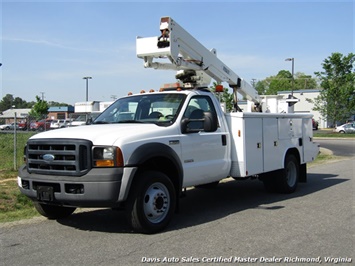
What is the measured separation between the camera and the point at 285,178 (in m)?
9.02

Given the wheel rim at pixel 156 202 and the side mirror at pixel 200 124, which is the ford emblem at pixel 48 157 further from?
the side mirror at pixel 200 124

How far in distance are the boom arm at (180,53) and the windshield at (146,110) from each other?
0.81 meters

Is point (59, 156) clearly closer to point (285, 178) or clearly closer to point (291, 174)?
point (285, 178)

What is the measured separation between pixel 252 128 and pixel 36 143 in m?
3.94

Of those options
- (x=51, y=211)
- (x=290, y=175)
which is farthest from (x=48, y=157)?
(x=290, y=175)

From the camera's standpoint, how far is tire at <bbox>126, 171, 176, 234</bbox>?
5.59 meters

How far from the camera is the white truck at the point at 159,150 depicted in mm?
5457

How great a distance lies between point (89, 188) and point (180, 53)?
3726 mm

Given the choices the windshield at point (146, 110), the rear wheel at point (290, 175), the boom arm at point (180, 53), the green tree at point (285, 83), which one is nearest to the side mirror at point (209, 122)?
the windshield at point (146, 110)

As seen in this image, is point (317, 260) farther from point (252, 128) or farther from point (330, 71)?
point (330, 71)

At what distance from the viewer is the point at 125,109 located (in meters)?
7.19

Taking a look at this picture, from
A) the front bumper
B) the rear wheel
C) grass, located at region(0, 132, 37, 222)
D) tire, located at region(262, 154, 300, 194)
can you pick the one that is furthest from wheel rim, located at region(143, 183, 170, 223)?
the rear wheel

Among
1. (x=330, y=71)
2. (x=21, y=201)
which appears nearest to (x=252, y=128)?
(x=21, y=201)

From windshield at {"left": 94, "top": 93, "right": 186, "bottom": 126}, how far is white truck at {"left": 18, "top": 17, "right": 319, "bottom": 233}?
0.06 ft
